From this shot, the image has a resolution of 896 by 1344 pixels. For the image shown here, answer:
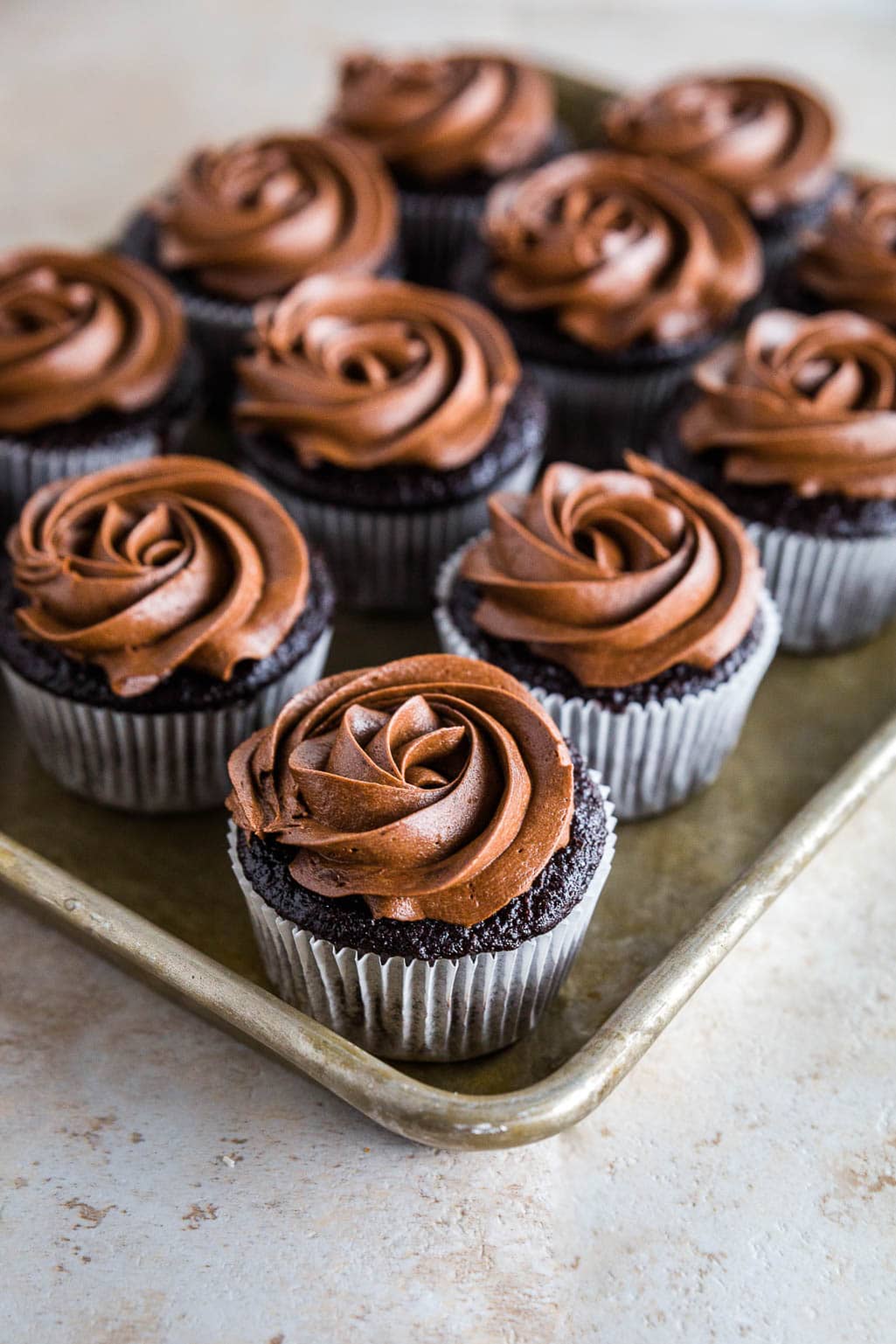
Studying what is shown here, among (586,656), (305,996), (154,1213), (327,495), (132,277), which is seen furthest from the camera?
(132,277)

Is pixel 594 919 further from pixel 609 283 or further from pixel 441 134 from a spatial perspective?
pixel 441 134

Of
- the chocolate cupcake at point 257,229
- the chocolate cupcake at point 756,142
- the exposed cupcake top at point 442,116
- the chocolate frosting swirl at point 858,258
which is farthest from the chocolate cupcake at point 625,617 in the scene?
the exposed cupcake top at point 442,116

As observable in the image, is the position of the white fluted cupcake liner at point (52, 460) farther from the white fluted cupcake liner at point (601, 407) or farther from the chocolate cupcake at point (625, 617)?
the white fluted cupcake liner at point (601, 407)

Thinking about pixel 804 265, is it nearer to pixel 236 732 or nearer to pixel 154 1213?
pixel 236 732

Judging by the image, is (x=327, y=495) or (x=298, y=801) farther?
(x=327, y=495)

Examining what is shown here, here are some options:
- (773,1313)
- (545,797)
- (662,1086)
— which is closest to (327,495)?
(545,797)

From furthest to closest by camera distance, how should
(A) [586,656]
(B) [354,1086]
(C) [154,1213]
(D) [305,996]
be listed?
(A) [586,656]
(D) [305,996]
(C) [154,1213]
(B) [354,1086]
